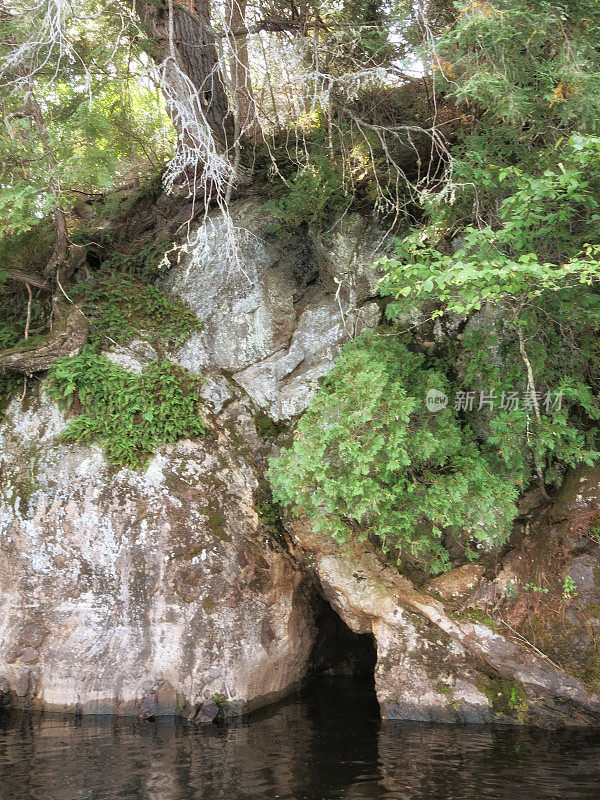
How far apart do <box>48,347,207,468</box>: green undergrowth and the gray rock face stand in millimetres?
661

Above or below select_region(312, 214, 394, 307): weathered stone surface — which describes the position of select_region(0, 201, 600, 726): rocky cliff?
below

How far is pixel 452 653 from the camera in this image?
605 cm

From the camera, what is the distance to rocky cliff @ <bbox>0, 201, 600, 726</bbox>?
5.96 meters

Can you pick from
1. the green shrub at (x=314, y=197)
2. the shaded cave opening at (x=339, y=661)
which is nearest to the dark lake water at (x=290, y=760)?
the shaded cave opening at (x=339, y=661)

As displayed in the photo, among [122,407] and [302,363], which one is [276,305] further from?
[122,407]

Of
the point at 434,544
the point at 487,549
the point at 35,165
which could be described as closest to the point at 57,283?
the point at 35,165

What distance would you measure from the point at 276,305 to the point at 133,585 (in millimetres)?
4191

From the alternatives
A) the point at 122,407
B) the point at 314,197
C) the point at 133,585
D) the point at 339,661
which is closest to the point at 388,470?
the point at 133,585

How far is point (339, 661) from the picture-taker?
8023 millimetres

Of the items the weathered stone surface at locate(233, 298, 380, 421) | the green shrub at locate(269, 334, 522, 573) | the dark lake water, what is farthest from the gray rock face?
the dark lake water

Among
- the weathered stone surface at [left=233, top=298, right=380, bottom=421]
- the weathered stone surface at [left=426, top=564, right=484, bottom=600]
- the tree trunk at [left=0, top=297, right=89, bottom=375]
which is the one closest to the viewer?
the weathered stone surface at [left=426, top=564, right=484, bottom=600]

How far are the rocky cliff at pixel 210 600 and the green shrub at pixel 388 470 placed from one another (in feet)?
2.47

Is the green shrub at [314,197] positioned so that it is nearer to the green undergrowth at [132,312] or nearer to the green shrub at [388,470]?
the green undergrowth at [132,312]

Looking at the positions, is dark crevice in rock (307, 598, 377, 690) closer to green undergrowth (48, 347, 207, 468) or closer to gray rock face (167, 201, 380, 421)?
gray rock face (167, 201, 380, 421)
